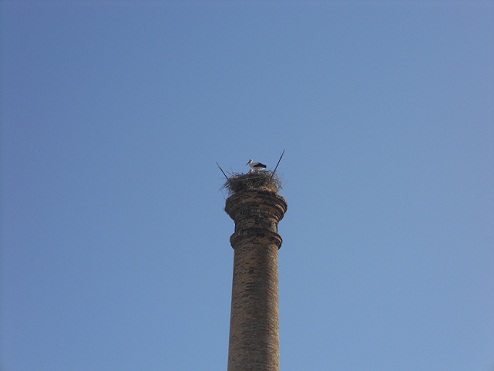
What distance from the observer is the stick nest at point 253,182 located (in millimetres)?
19219

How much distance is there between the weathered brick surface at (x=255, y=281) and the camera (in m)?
16.0

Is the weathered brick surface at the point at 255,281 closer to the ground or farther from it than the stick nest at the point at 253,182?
closer to the ground

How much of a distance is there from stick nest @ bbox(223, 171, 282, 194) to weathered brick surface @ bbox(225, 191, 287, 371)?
31 cm

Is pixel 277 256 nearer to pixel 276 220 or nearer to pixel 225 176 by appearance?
pixel 276 220

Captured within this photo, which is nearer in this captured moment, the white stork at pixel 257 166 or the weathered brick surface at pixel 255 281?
the weathered brick surface at pixel 255 281

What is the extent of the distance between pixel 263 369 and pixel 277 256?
11.8 feet

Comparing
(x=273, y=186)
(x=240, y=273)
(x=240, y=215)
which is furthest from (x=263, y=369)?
(x=273, y=186)

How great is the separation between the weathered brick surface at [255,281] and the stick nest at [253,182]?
31 cm

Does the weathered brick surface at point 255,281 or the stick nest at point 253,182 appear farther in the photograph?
the stick nest at point 253,182

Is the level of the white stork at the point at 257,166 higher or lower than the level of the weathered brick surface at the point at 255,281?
higher

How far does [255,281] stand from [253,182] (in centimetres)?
354

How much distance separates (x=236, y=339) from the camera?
16.3m

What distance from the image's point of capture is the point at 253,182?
63.7 feet

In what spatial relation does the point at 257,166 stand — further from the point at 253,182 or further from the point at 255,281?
the point at 255,281
